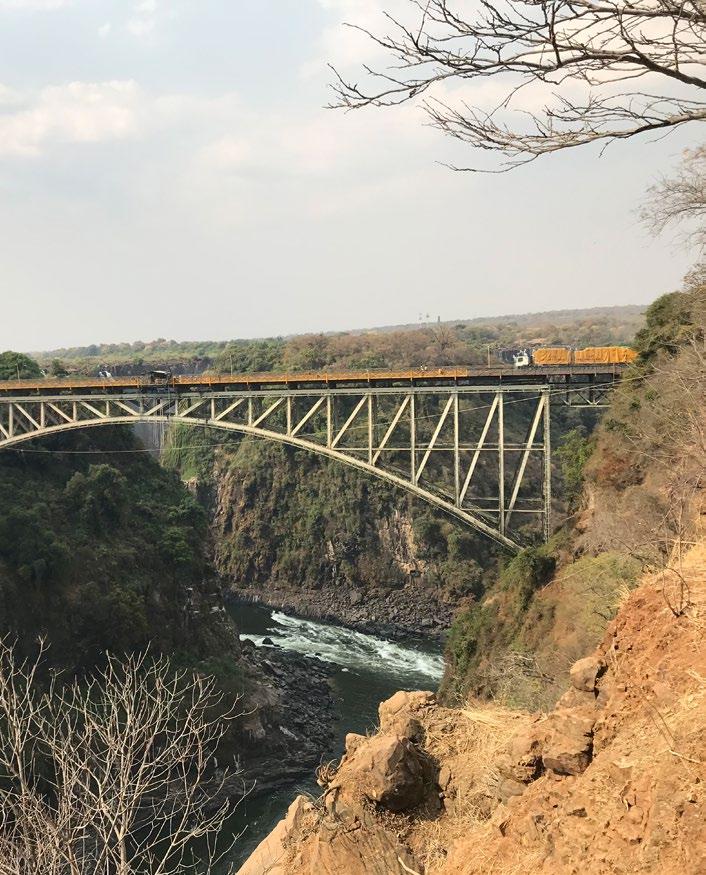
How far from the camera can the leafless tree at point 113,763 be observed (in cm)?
681

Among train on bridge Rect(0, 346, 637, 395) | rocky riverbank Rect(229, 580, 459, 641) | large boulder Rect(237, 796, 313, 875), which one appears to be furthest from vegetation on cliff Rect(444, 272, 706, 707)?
rocky riverbank Rect(229, 580, 459, 641)

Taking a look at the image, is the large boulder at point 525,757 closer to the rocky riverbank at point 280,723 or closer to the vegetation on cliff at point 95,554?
the rocky riverbank at point 280,723

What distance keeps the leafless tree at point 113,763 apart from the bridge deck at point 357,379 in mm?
8300

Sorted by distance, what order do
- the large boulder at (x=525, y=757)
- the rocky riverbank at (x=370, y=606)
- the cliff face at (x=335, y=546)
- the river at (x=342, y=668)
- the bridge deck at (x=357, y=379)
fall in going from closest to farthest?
the large boulder at (x=525, y=757) < the river at (x=342, y=668) < the bridge deck at (x=357, y=379) < the rocky riverbank at (x=370, y=606) < the cliff face at (x=335, y=546)

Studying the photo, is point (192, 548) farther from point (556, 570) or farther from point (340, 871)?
point (340, 871)

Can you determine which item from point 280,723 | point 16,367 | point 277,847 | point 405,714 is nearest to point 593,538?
point 405,714

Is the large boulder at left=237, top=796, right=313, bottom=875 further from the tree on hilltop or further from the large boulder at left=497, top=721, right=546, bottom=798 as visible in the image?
the tree on hilltop

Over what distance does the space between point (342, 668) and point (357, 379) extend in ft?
40.6

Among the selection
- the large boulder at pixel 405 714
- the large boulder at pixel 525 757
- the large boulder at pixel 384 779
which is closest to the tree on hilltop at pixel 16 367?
the large boulder at pixel 405 714

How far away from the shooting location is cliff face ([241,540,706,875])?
3.64 meters

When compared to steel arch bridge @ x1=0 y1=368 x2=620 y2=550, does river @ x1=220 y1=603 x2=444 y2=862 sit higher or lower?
lower

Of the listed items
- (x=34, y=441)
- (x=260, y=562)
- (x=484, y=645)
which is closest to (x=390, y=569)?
(x=260, y=562)

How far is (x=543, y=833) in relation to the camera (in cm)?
414

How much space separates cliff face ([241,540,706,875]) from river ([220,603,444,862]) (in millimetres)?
12646
